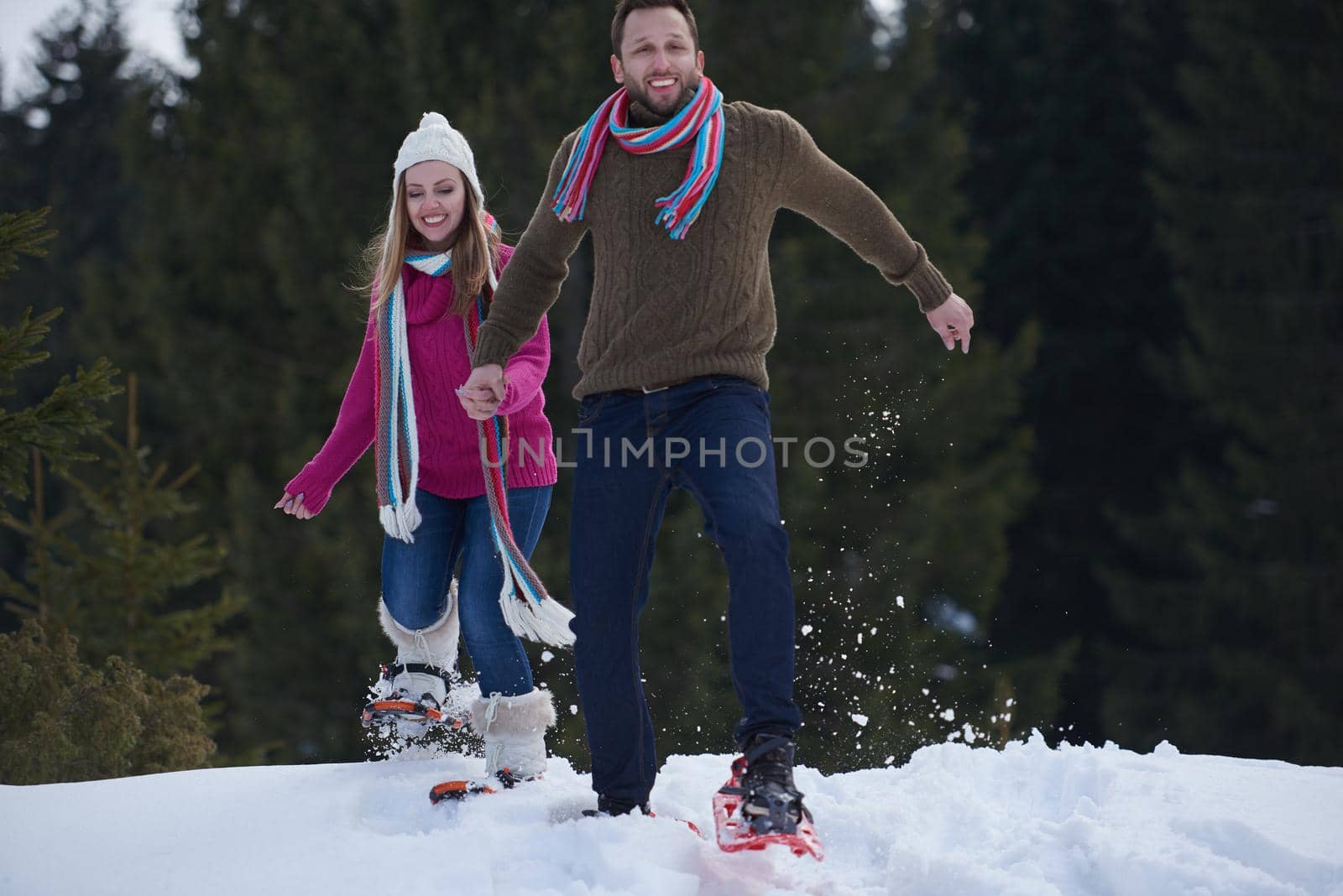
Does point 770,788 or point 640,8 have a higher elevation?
point 640,8

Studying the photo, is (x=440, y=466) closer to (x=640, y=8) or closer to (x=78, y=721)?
(x=640, y=8)

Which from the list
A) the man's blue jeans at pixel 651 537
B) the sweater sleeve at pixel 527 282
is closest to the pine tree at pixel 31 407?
the sweater sleeve at pixel 527 282

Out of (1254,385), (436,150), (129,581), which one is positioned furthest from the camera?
(1254,385)

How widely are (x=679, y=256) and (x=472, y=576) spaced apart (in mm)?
1031

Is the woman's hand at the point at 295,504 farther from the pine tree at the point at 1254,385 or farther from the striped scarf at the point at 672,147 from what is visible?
the pine tree at the point at 1254,385

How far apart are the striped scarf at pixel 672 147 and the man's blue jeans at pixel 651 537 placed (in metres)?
0.39

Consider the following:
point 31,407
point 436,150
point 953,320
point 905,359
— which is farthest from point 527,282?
point 905,359

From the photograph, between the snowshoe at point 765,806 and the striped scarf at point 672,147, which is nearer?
the snowshoe at point 765,806

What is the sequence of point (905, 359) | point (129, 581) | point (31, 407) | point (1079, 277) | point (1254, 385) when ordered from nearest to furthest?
point (31, 407) → point (129, 581) → point (905, 359) → point (1254, 385) → point (1079, 277)

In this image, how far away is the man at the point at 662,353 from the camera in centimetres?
296

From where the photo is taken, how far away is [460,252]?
3.56 m

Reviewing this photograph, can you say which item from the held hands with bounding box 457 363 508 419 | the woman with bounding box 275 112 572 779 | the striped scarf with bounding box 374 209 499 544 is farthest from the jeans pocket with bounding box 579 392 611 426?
the striped scarf with bounding box 374 209 499 544

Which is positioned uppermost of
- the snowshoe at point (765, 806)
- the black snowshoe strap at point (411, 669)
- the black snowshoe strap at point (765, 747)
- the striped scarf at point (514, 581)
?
the striped scarf at point (514, 581)

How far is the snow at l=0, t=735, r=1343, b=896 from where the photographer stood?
273 centimetres
